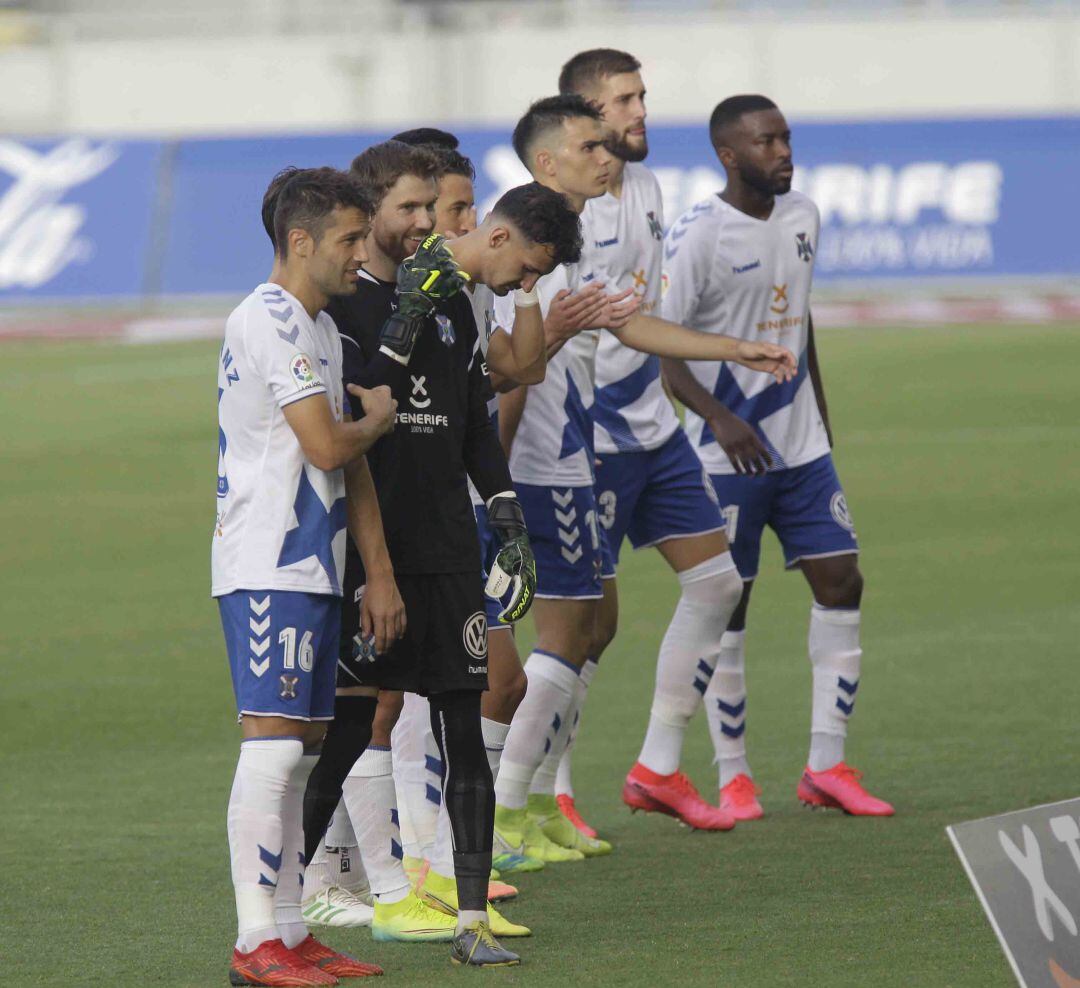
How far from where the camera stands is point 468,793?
5.38 m

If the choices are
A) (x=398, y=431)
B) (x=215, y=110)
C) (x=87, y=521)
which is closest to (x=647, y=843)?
(x=398, y=431)

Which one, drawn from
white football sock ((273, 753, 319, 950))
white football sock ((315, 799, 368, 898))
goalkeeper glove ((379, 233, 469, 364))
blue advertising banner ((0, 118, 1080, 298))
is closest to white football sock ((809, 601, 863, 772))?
white football sock ((315, 799, 368, 898))

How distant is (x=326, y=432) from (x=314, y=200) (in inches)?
22.9

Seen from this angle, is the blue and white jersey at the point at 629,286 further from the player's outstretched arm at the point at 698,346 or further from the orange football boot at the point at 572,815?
the orange football boot at the point at 572,815

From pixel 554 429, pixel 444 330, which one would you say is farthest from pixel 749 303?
pixel 444 330

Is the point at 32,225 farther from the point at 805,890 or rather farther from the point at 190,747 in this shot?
the point at 805,890

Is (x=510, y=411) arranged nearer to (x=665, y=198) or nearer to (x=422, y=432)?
(x=422, y=432)

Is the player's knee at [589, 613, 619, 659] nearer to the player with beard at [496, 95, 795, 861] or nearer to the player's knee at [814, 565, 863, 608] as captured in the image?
the player with beard at [496, 95, 795, 861]

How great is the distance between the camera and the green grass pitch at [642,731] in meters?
5.46

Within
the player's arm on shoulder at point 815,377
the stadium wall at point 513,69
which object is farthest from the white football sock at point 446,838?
the stadium wall at point 513,69

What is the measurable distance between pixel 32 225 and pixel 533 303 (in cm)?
2453

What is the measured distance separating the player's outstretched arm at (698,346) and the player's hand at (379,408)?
1.42m

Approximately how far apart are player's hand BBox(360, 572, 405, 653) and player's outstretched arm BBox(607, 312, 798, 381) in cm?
155

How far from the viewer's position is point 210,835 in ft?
23.4
